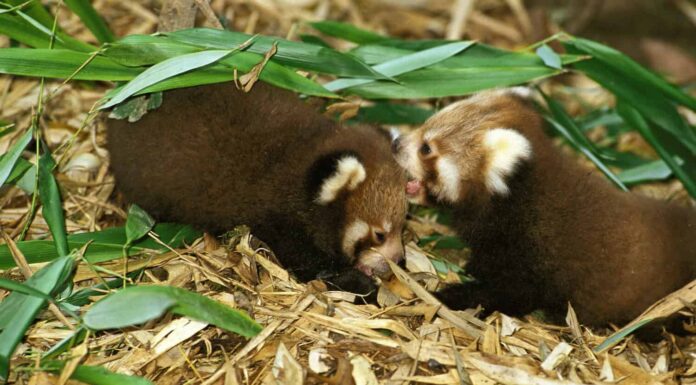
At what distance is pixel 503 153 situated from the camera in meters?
4.35

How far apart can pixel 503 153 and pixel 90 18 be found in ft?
8.82

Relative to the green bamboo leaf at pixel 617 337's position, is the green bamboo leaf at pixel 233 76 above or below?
above

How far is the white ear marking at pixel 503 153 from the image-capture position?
4320mm

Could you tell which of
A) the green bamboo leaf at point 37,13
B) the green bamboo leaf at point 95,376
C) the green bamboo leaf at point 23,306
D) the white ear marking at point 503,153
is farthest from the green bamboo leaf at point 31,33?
the white ear marking at point 503,153

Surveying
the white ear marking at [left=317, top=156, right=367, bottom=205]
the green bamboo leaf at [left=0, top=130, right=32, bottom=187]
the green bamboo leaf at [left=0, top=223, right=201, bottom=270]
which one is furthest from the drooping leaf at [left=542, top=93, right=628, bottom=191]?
the green bamboo leaf at [left=0, top=130, right=32, bottom=187]

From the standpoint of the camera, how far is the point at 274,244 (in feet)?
15.0

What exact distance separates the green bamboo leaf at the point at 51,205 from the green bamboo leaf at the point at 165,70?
502mm

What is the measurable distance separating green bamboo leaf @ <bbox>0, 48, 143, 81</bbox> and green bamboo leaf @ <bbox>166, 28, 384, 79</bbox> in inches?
13.8

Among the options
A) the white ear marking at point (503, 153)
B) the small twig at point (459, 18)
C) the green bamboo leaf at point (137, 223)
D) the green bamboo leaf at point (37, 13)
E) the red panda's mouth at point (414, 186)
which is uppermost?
the green bamboo leaf at point (37, 13)

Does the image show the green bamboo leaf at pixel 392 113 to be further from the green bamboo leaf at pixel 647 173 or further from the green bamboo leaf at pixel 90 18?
the green bamboo leaf at pixel 90 18

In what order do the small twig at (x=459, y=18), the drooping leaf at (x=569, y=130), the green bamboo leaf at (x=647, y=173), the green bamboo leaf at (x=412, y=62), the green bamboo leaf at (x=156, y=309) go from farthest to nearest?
the small twig at (x=459, y=18) < the green bamboo leaf at (x=647, y=173) < the drooping leaf at (x=569, y=130) < the green bamboo leaf at (x=412, y=62) < the green bamboo leaf at (x=156, y=309)

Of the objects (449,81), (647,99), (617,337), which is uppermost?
(449,81)

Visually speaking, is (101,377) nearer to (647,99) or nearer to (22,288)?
(22,288)

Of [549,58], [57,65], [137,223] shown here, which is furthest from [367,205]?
[57,65]
